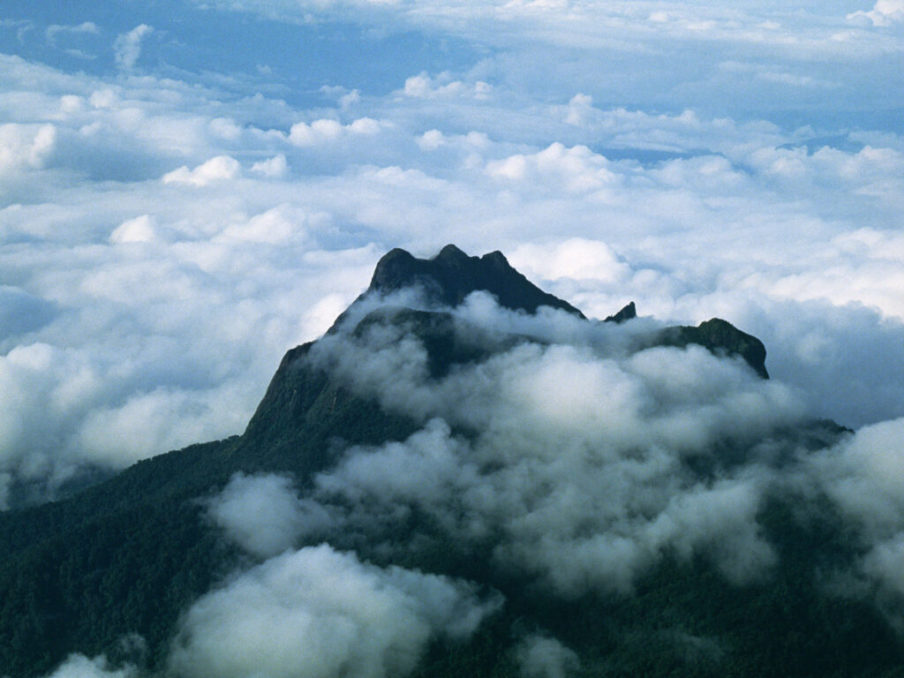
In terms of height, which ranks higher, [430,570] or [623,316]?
[623,316]

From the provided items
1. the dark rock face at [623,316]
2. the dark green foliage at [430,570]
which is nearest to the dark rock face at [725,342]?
the dark green foliage at [430,570]

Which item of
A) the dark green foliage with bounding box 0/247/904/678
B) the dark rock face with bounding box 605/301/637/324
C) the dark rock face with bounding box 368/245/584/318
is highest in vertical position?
the dark rock face with bounding box 368/245/584/318

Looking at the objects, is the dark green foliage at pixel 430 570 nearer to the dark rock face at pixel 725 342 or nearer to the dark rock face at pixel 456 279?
the dark rock face at pixel 725 342

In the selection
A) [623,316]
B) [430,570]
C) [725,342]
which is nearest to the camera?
[430,570]

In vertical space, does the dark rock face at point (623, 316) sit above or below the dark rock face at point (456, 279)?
below

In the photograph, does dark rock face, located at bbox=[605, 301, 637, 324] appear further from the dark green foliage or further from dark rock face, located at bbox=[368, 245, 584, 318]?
the dark green foliage

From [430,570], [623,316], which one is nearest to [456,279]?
[623,316]

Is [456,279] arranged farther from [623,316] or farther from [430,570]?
[430,570]

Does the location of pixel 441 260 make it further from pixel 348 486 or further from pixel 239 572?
pixel 239 572

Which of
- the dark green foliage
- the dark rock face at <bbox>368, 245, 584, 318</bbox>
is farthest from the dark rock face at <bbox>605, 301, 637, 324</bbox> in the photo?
the dark green foliage
